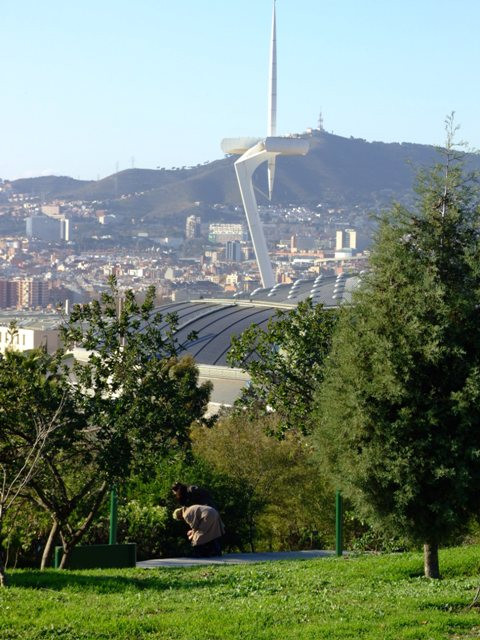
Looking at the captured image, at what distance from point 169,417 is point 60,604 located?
3.21 meters

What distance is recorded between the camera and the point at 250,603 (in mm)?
7027

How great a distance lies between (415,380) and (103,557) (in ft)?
9.64

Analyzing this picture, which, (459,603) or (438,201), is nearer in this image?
(459,603)

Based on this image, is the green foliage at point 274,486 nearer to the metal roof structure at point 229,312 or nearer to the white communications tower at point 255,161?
the metal roof structure at point 229,312

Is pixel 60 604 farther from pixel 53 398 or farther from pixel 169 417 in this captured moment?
pixel 169 417

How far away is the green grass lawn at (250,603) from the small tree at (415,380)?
0.52m

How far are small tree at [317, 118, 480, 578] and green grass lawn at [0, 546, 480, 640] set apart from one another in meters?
0.52

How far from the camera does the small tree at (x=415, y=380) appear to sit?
773cm

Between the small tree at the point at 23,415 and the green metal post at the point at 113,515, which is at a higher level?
the small tree at the point at 23,415

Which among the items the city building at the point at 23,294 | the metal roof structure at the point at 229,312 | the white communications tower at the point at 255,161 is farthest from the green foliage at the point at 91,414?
the city building at the point at 23,294

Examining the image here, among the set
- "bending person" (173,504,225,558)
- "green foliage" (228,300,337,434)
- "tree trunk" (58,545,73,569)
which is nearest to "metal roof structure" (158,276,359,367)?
"green foliage" (228,300,337,434)

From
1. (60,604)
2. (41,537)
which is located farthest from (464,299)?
(41,537)

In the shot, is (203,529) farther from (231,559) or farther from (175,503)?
(175,503)

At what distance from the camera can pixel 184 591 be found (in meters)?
7.66
